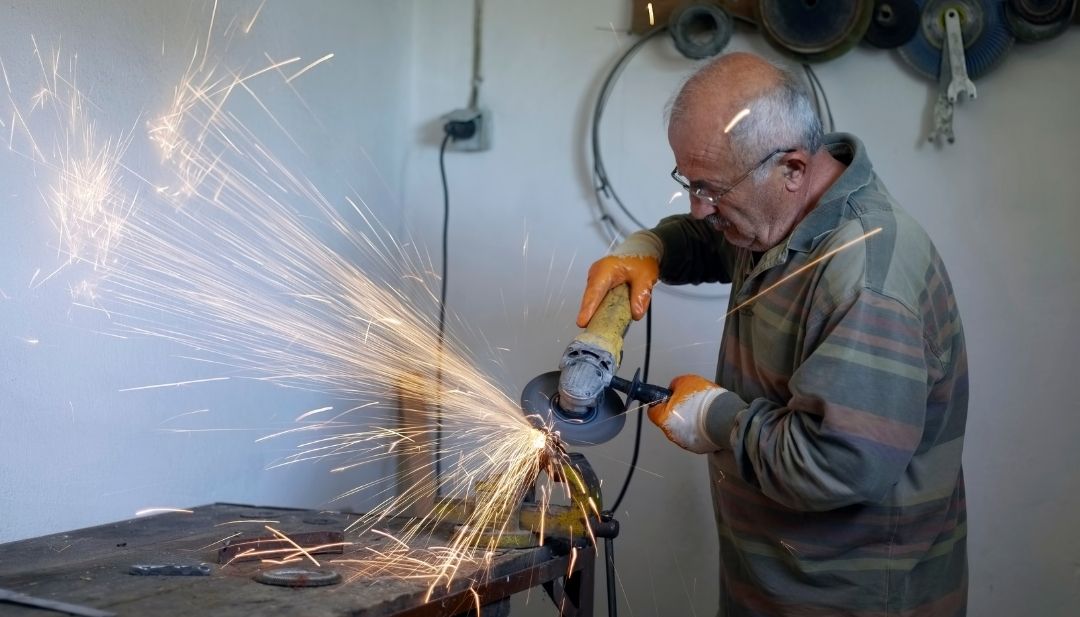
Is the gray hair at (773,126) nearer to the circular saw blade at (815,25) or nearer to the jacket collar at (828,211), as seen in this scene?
the jacket collar at (828,211)

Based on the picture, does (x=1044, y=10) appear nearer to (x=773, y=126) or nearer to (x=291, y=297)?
(x=773, y=126)

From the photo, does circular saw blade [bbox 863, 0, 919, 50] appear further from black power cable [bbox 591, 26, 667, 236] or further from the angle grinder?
the angle grinder

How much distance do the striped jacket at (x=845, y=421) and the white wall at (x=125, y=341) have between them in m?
1.37

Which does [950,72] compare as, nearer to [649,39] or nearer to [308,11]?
[649,39]

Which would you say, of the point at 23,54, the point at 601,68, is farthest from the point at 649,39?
the point at 23,54

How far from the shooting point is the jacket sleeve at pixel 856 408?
1.90 metres

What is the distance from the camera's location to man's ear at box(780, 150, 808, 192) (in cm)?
216

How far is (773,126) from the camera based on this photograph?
2.13 meters

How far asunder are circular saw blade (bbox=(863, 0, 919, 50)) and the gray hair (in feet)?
4.03

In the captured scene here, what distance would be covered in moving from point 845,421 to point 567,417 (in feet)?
2.11

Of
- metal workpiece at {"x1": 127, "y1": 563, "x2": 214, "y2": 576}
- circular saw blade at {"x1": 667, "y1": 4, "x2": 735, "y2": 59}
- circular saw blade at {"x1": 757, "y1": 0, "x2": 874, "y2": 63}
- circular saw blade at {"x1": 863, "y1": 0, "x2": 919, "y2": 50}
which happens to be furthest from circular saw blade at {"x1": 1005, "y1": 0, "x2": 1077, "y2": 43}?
metal workpiece at {"x1": 127, "y1": 563, "x2": 214, "y2": 576}

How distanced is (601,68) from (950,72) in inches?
44.8

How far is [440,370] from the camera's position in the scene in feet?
10.7

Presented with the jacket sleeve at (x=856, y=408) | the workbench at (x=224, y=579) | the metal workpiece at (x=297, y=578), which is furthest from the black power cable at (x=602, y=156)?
the metal workpiece at (x=297, y=578)
